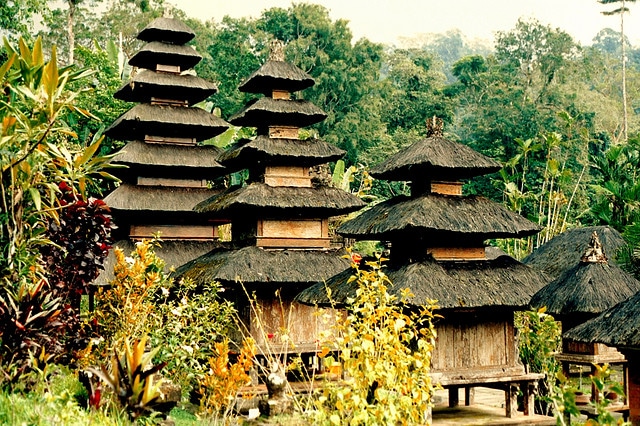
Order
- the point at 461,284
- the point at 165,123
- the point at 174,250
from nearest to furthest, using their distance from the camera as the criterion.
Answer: the point at 461,284 < the point at 174,250 < the point at 165,123

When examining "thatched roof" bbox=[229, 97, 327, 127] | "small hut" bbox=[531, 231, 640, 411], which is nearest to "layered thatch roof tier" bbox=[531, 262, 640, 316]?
"small hut" bbox=[531, 231, 640, 411]

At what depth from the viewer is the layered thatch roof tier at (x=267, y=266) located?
15.2m

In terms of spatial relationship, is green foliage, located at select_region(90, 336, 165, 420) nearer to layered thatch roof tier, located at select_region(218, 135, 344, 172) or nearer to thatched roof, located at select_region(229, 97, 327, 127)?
layered thatch roof tier, located at select_region(218, 135, 344, 172)

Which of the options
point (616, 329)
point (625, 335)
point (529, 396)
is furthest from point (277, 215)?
point (625, 335)

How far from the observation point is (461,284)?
41.8ft

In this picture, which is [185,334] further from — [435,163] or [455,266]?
[435,163]

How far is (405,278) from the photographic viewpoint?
40.9ft

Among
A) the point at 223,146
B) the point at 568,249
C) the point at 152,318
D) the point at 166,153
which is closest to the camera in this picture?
the point at 152,318

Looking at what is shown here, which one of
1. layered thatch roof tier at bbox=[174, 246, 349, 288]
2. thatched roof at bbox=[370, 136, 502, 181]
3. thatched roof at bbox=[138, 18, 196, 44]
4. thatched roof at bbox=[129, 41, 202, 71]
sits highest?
thatched roof at bbox=[138, 18, 196, 44]

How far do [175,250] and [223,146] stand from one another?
28.5ft

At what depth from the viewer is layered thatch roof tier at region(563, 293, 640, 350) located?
969cm

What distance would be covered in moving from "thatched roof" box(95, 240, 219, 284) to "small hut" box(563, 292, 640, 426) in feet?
33.4

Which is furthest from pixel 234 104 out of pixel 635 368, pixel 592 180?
pixel 635 368

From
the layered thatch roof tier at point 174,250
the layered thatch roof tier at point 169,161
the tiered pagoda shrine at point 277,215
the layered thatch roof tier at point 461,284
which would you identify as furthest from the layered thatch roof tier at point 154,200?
the layered thatch roof tier at point 461,284
